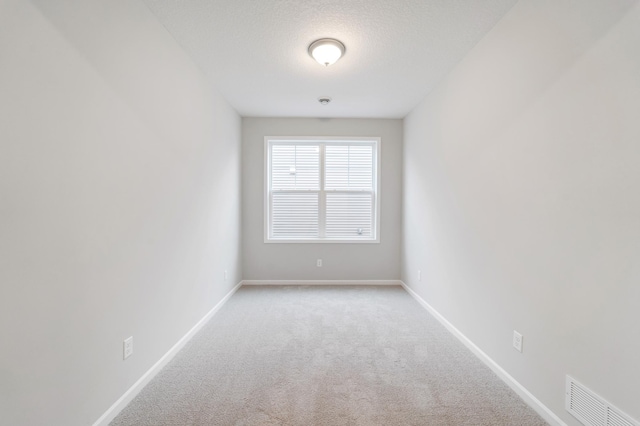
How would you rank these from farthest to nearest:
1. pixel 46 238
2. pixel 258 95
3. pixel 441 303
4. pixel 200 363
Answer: pixel 258 95, pixel 441 303, pixel 200 363, pixel 46 238

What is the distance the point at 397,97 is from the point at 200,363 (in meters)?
3.41

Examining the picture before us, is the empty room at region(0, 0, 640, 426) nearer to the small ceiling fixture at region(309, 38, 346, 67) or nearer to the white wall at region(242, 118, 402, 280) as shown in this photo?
the small ceiling fixture at region(309, 38, 346, 67)

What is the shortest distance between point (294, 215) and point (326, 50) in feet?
8.33

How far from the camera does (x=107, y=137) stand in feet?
4.88

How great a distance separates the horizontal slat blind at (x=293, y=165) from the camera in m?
4.23

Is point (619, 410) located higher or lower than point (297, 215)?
lower

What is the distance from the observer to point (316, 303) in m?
3.37

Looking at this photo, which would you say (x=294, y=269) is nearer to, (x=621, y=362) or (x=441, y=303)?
(x=441, y=303)

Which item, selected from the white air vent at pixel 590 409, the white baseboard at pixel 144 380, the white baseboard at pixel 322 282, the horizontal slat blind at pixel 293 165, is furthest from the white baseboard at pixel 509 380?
the horizontal slat blind at pixel 293 165

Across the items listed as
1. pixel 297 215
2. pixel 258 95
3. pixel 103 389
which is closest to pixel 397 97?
pixel 258 95

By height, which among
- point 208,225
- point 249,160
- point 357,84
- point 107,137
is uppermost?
point 357,84

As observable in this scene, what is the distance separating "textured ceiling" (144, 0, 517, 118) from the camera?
180cm

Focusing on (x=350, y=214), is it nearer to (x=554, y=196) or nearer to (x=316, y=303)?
(x=316, y=303)

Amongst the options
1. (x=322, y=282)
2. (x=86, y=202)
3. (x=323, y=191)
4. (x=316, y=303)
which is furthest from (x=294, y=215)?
(x=86, y=202)
